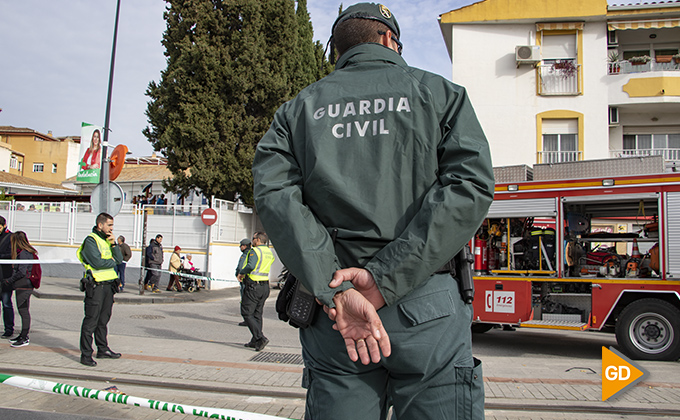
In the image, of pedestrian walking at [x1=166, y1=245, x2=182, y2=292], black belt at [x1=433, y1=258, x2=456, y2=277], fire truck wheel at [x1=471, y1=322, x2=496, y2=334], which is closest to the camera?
black belt at [x1=433, y1=258, x2=456, y2=277]

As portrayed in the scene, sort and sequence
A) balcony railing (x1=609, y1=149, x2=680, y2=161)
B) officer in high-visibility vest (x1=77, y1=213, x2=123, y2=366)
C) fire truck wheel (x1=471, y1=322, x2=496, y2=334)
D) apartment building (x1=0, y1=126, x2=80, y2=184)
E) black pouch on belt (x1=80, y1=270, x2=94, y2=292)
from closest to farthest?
officer in high-visibility vest (x1=77, y1=213, x2=123, y2=366)
black pouch on belt (x1=80, y1=270, x2=94, y2=292)
fire truck wheel (x1=471, y1=322, x2=496, y2=334)
balcony railing (x1=609, y1=149, x2=680, y2=161)
apartment building (x1=0, y1=126, x2=80, y2=184)

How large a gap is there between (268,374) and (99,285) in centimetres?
269

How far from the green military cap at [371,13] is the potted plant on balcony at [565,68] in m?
19.9

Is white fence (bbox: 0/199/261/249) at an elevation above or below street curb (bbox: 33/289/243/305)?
above

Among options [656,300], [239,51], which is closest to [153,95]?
[239,51]

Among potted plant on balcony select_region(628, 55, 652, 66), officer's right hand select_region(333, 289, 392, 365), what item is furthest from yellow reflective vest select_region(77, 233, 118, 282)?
potted plant on balcony select_region(628, 55, 652, 66)

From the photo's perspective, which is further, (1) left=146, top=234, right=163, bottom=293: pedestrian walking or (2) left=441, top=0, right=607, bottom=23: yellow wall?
(2) left=441, top=0, right=607, bottom=23: yellow wall

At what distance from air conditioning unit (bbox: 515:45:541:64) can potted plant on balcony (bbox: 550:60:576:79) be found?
34.9 inches

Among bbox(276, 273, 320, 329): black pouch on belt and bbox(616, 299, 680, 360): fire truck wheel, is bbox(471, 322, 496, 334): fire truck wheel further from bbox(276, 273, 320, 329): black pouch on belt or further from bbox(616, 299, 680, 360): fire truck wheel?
bbox(276, 273, 320, 329): black pouch on belt

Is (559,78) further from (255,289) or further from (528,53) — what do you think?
(255,289)

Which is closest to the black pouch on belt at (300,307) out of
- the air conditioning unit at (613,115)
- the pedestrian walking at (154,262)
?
the pedestrian walking at (154,262)

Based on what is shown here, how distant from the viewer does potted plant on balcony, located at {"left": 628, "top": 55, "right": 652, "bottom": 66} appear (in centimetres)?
1886

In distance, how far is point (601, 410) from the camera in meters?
4.69

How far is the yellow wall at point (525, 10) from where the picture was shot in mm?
19078
